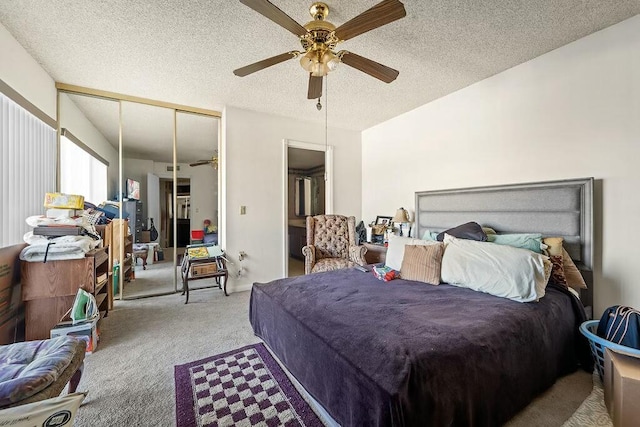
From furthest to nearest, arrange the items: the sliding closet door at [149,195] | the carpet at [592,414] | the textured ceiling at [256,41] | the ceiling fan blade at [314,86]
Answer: the sliding closet door at [149,195]
the ceiling fan blade at [314,86]
the textured ceiling at [256,41]
the carpet at [592,414]

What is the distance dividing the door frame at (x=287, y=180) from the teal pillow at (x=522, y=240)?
2.68 m

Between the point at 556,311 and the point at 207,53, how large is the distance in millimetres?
3549

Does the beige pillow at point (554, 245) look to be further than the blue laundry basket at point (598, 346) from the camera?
Yes

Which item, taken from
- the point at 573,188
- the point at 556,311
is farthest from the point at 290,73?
the point at 556,311

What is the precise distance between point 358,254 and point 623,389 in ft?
A: 8.29

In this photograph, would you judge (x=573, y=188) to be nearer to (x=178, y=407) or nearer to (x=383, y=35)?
(x=383, y=35)

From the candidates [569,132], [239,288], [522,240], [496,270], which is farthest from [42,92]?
[569,132]

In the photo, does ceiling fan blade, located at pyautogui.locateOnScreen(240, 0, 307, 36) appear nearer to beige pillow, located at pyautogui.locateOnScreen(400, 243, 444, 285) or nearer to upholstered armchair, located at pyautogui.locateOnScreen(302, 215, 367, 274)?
beige pillow, located at pyautogui.locateOnScreen(400, 243, 444, 285)

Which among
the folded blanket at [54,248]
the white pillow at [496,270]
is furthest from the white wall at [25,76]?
the white pillow at [496,270]

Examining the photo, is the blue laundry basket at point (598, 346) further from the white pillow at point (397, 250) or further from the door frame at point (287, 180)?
the door frame at point (287, 180)

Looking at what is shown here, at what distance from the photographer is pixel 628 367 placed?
1384 millimetres

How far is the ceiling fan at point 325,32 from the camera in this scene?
1572 mm

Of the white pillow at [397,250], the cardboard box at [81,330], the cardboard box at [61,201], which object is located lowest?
the cardboard box at [81,330]

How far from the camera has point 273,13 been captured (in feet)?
5.28
